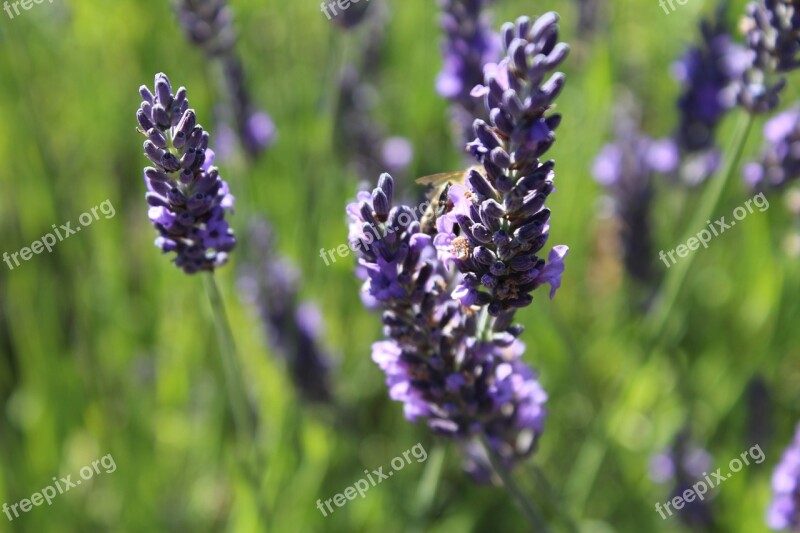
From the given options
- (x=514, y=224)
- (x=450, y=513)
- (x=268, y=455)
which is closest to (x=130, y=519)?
(x=268, y=455)

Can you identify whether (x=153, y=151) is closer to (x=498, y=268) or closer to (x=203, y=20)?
(x=498, y=268)

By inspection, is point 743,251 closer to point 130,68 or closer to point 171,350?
point 171,350

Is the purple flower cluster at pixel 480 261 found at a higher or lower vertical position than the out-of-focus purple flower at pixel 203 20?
lower

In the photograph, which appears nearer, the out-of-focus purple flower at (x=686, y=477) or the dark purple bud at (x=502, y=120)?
the dark purple bud at (x=502, y=120)

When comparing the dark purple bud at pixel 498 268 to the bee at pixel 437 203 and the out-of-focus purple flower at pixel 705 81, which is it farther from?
the out-of-focus purple flower at pixel 705 81

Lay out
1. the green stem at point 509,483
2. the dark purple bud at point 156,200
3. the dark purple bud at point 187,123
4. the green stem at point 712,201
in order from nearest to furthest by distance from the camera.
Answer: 1. the dark purple bud at point 187,123
2. the dark purple bud at point 156,200
3. the green stem at point 509,483
4. the green stem at point 712,201
